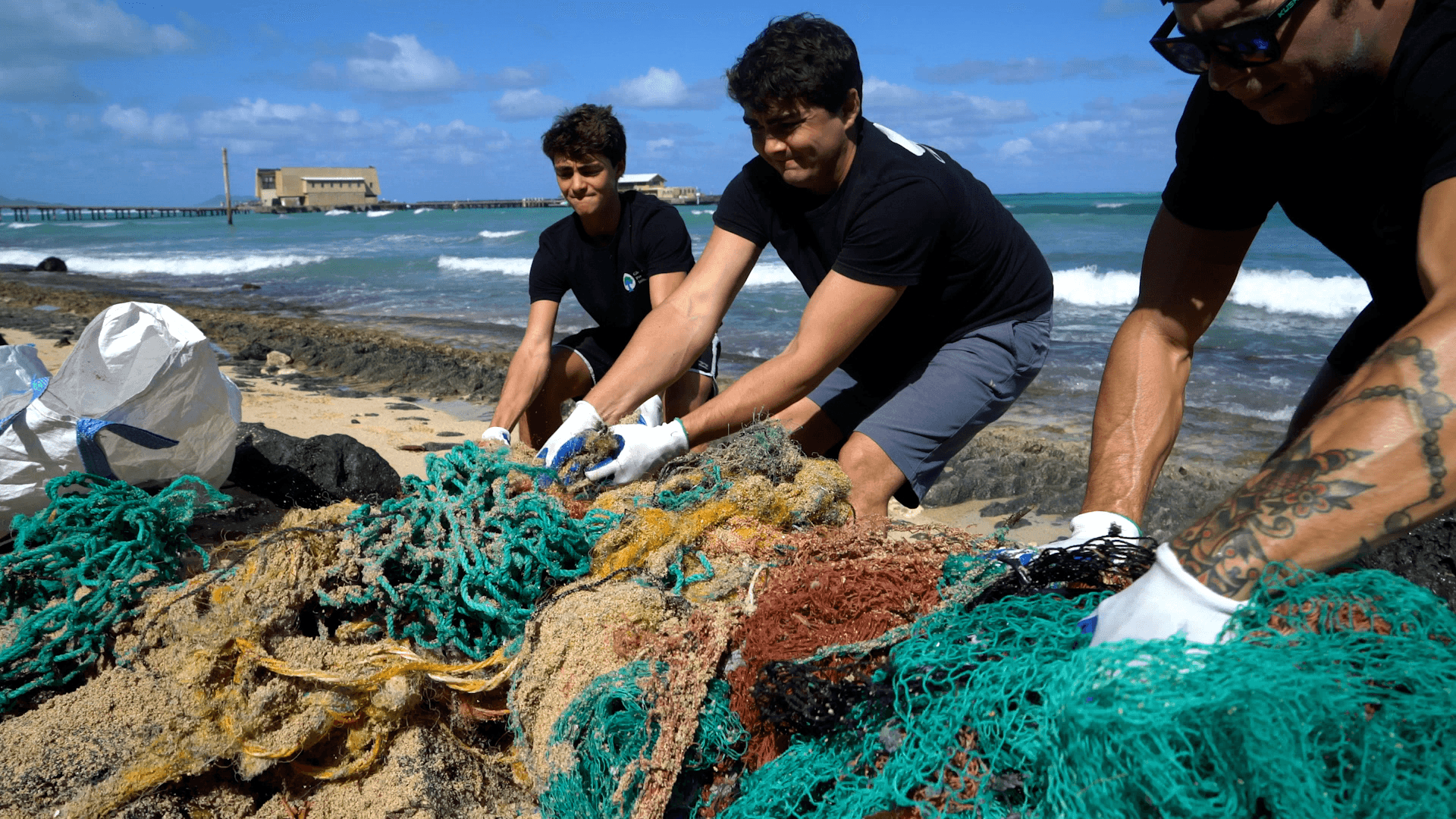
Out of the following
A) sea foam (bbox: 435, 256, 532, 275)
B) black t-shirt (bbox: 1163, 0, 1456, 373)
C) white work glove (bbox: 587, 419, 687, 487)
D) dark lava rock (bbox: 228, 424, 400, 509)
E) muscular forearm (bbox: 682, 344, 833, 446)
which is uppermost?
black t-shirt (bbox: 1163, 0, 1456, 373)

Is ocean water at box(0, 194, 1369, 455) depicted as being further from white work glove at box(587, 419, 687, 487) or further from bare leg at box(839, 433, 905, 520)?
white work glove at box(587, 419, 687, 487)

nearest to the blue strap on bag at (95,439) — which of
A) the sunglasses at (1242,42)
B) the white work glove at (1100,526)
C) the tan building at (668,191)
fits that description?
the white work glove at (1100,526)

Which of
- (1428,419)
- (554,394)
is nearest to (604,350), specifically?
(554,394)

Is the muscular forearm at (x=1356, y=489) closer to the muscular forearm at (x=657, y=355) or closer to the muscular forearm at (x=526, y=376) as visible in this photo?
the muscular forearm at (x=657, y=355)

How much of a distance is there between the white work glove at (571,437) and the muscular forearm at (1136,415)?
1258 mm

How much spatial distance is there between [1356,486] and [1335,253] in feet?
3.19

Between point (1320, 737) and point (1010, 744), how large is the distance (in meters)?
0.33

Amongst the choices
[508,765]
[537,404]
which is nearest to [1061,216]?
[537,404]

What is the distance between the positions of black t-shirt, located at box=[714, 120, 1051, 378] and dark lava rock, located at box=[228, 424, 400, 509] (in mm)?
1656

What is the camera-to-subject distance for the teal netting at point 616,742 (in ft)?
4.50

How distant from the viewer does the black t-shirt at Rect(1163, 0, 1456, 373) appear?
146 cm

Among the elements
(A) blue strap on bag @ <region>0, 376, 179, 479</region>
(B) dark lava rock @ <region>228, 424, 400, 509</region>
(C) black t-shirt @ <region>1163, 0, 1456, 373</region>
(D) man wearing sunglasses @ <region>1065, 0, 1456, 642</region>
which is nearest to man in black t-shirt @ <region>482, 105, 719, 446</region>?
(B) dark lava rock @ <region>228, 424, 400, 509</region>

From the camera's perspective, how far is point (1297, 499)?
1.09m

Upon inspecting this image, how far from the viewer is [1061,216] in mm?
35188
